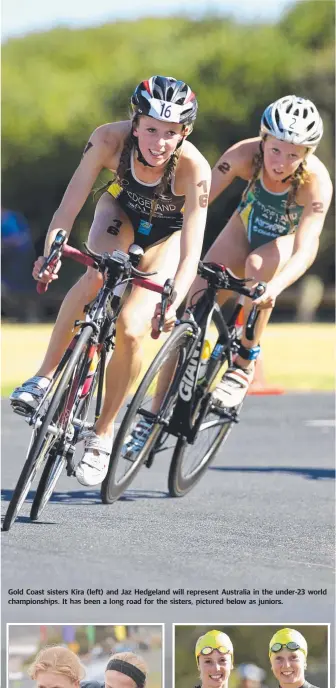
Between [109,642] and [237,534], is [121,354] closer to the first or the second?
[237,534]

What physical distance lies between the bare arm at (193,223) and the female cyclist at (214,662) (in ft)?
7.40

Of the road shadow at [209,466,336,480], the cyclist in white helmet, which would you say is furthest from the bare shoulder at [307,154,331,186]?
the road shadow at [209,466,336,480]

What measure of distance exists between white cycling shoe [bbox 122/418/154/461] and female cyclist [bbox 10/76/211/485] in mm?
197

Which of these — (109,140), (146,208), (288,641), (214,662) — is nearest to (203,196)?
(146,208)

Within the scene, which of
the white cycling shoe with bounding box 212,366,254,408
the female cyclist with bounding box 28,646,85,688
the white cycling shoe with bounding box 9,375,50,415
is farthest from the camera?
the white cycling shoe with bounding box 212,366,254,408

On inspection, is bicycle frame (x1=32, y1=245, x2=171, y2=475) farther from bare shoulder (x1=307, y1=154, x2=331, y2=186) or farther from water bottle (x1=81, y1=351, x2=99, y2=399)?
bare shoulder (x1=307, y1=154, x2=331, y2=186)

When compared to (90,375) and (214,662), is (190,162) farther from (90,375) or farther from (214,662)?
(214,662)

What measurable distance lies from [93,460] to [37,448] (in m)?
0.86

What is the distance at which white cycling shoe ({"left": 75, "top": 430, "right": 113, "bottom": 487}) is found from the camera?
22.6 feet

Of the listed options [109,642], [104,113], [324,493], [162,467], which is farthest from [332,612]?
[104,113]

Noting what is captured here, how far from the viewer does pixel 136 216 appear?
7.16m

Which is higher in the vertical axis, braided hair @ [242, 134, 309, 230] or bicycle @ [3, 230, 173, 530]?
braided hair @ [242, 134, 309, 230]

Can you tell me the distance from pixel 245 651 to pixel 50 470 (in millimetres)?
1689

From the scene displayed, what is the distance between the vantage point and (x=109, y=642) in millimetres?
5035
